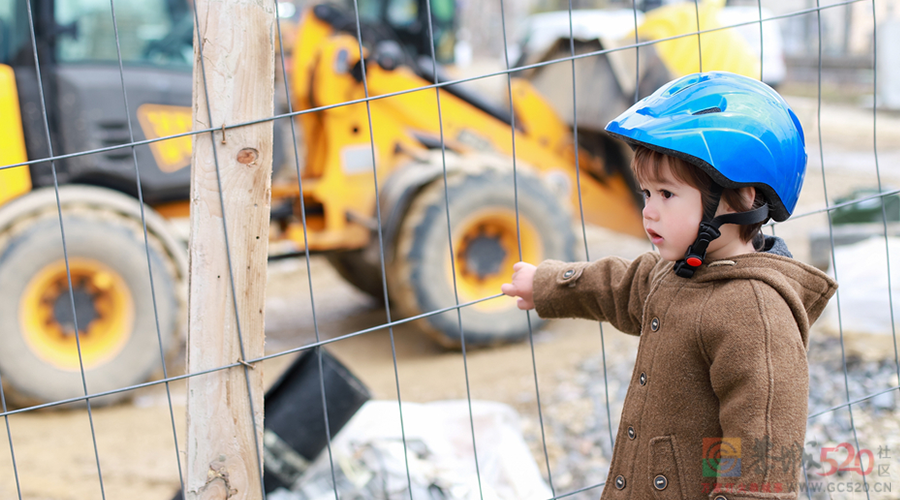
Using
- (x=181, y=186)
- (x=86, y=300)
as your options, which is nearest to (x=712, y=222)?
(x=86, y=300)

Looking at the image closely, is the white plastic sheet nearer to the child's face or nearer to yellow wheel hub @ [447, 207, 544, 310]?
the child's face

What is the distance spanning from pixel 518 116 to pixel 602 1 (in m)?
20.3

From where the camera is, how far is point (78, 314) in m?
4.23

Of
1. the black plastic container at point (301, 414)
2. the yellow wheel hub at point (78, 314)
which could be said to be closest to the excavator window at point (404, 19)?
the yellow wheel hub at point (78, 314)

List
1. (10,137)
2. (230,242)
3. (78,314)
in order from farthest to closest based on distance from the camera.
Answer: (78,314)
(10,137)
(230,242)

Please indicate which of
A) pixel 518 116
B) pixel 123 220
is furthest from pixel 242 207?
pixel 518 116

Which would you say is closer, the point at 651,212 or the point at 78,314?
the point at 651,212

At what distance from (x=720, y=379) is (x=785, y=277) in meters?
0.22

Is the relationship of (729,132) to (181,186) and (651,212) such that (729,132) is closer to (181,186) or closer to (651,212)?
(651,212)

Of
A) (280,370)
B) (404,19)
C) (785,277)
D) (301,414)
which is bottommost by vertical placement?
(280,370)

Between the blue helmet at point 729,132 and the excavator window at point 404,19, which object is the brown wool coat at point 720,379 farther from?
the excavator window at point 404,19

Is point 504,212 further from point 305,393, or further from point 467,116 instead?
point 305,393

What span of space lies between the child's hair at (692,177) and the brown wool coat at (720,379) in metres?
0.08

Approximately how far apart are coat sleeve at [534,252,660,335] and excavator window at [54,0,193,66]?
11.6 feet
